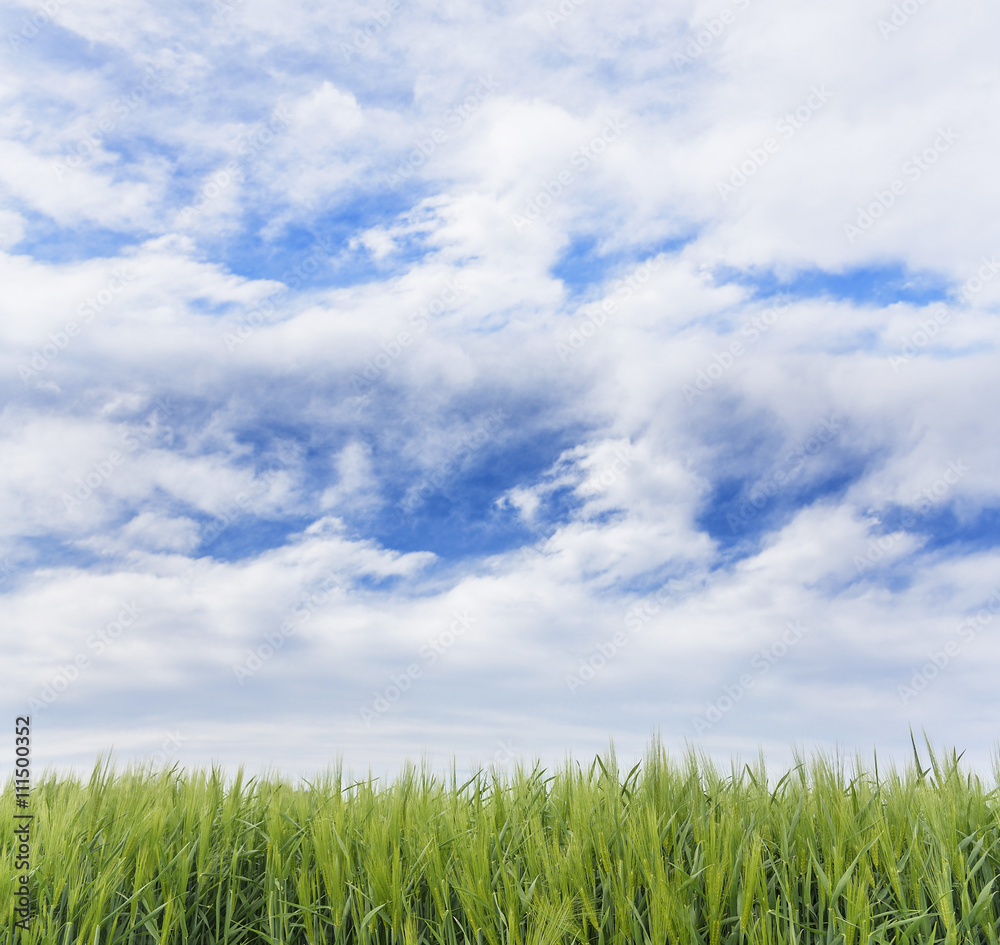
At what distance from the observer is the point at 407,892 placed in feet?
13.7

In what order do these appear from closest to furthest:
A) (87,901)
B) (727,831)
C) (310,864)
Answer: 1. (727,831)
2. (87,901)
3. (310,864)

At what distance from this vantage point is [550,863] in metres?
4.03

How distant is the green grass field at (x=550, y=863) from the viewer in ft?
12.1

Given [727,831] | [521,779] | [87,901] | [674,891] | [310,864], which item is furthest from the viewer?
[521,779]

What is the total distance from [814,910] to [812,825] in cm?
45

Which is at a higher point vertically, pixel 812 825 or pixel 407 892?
pixel 812 825

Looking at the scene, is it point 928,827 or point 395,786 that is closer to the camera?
point 928,827

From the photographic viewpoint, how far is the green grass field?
3.70m

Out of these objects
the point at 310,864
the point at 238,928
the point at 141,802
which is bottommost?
the point at 238,928

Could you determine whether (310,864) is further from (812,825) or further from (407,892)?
(812,825)

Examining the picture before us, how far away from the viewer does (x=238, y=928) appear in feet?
14.1

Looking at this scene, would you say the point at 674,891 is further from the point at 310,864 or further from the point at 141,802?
the point at 141,802

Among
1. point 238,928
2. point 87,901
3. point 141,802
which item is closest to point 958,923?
point 238,928

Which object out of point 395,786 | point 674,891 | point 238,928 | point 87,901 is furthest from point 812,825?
point 87,901
